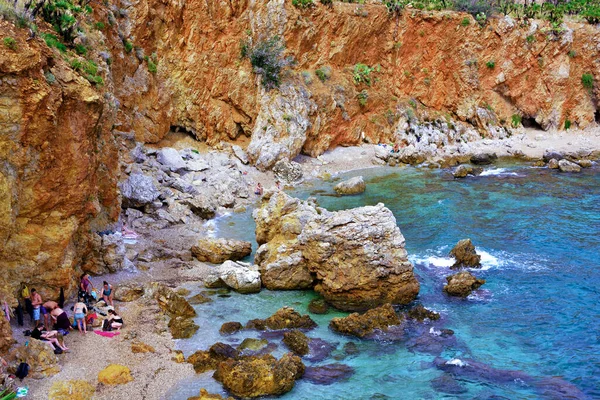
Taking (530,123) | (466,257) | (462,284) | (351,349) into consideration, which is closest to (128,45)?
(466,257)

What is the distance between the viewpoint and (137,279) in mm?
21625

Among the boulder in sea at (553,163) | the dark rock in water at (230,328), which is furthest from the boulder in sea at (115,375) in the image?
the boulder in sea at (553,163)

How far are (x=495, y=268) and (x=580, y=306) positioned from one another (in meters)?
4.46

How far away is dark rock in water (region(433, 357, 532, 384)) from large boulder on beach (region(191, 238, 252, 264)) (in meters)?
12.1

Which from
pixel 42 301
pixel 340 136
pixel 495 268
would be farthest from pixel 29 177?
pixel 340 136

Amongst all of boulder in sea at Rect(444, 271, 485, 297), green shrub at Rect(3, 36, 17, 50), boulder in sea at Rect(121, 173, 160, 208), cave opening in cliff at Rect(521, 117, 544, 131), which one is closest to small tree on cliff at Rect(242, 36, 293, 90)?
boulder in sea at Rect(121, 173, 160, 208)

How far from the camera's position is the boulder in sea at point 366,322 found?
698 inches

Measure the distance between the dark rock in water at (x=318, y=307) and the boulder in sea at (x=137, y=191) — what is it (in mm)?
13923

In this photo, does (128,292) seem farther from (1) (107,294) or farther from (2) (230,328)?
(2) (230,328)

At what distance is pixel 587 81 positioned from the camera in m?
57.8

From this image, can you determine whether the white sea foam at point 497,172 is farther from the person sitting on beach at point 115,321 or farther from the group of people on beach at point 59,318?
the group of people on beach at point 59,318

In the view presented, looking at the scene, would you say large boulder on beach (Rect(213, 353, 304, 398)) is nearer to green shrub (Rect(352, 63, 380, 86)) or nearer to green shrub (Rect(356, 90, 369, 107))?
green shrub (Rect(356, 90, 369, 107))

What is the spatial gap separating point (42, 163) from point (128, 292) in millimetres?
6320

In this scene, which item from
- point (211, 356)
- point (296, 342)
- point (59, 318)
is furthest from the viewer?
point (296, 342)
